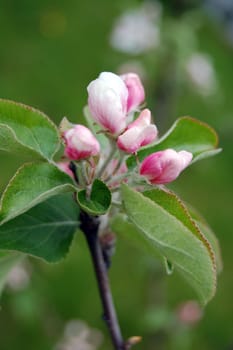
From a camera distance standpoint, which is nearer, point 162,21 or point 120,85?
point 120,85

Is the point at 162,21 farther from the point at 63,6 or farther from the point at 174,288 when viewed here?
the point at 63,6

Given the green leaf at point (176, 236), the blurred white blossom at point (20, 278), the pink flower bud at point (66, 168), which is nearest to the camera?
the green leaf at point (176, 236)

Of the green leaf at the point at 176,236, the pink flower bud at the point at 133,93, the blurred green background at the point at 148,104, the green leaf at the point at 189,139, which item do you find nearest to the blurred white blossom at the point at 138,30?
the blurred green background at the point at 148,104

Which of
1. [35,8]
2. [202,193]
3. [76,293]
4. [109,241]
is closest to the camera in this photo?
[109,241]

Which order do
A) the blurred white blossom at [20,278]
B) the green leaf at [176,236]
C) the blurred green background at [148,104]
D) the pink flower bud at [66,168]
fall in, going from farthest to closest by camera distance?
the blurred green background at [148,104] → the blurred white blossom at [20,278] → the pink flower bud at [66,168] → the green leaf at [176,236]

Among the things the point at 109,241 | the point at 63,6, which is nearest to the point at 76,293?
the point at 109,241

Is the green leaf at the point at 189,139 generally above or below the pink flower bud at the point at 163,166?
below

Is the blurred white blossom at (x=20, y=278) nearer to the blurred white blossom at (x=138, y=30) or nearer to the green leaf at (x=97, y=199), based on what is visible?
the blurred white blossom at (x=138, y=30)
